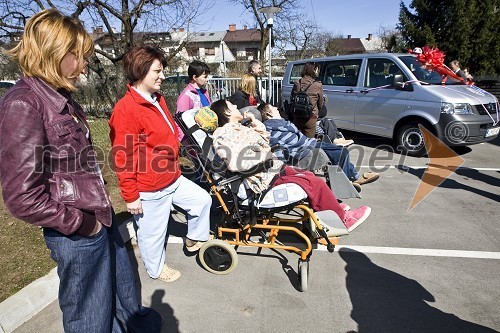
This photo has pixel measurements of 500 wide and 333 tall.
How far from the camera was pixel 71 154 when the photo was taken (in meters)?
1.51

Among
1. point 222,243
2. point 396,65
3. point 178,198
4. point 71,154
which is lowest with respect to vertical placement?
point 222,243

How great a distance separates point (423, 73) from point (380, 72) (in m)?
0.89

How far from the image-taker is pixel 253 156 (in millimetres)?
2893

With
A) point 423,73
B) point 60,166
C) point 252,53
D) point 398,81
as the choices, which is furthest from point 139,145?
point 252,53

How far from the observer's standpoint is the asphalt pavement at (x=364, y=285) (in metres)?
2.43

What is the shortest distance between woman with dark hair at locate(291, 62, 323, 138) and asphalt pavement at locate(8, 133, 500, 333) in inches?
73.9

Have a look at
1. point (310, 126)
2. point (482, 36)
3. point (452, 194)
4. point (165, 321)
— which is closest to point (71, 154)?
point (165, 321)

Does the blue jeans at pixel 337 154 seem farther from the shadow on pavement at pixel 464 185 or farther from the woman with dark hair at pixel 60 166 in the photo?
the woman with dark hair at pixel 60 166

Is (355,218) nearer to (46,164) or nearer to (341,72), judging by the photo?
(46,164)

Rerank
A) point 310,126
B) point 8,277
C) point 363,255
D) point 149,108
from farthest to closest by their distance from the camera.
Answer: point 310,126
point 363,255
point 8,277
point 149,108

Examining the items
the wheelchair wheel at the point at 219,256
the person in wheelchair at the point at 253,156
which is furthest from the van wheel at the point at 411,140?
the wheelchair wheel at the point at 219,256

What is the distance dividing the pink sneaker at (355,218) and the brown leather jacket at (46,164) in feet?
9.25

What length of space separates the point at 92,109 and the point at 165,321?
10244mm

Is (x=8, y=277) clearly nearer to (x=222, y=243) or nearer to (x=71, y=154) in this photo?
(x=222, y=243)
